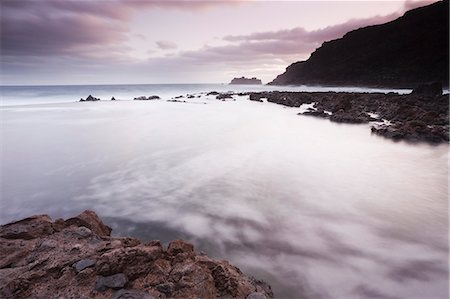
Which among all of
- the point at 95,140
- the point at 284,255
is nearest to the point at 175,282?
the point at 284,255

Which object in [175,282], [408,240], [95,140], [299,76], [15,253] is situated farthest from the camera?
[299,76]

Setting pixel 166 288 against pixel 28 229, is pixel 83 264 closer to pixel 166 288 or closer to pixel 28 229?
pixel 166 288

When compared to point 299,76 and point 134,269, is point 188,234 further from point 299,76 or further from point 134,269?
point 299,76

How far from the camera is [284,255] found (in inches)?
192

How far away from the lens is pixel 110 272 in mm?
3293

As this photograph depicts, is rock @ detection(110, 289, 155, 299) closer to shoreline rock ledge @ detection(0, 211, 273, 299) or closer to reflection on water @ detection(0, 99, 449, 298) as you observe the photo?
shoreline rock ledge @ detection(0, 211, 273, 299)

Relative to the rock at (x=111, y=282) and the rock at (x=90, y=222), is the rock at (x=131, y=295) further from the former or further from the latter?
the rock at (x=90, y=222)

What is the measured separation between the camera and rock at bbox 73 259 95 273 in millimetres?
3391

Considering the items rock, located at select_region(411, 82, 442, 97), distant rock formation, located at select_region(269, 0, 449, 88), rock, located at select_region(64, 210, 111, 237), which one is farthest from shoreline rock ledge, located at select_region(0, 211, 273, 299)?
distant rock formation, located at select_region(269, 0, 449, 88)

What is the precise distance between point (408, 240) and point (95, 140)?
14.9m

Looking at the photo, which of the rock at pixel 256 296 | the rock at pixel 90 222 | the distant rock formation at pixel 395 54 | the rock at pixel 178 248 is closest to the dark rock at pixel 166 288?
the rock at pixel 178 248

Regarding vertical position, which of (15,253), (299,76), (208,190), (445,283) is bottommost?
(445,283)

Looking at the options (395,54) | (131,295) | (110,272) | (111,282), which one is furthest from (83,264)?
(395,54)

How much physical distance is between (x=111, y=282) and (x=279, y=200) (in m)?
4.96
